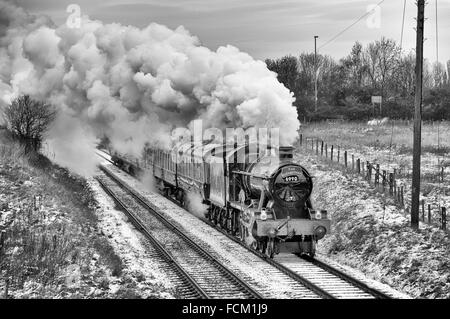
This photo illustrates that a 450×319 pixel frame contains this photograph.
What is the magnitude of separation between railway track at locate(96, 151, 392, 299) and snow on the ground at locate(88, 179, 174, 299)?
2773 mm

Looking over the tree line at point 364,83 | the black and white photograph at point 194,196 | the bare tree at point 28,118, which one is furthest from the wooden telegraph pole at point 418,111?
the tree line at point 364,83

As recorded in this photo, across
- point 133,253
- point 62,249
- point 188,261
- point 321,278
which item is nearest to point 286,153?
point 321,278

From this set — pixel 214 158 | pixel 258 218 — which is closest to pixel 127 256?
pixel 258 218

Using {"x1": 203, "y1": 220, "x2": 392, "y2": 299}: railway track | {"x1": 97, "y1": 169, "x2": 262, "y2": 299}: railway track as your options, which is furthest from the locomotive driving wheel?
{"x1": 97, "y1": 169, "x2": 262, "y2": 299}: railway track

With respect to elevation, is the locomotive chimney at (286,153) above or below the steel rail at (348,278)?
above

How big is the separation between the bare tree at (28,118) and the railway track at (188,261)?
824cm

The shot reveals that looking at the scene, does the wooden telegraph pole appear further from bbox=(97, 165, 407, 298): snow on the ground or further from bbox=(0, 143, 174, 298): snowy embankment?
bbox=(0, 143, 174, 298): snowy embankment

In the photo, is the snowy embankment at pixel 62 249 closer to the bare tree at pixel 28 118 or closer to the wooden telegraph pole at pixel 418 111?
the wooden telegraph pole at pixel 418 111

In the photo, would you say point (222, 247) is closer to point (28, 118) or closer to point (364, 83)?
point (28, 118)

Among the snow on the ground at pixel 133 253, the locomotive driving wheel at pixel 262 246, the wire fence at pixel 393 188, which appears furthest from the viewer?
the wire fence at pixel 393 188

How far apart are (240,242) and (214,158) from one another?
297 cm

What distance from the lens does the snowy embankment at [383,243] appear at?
12.7m
